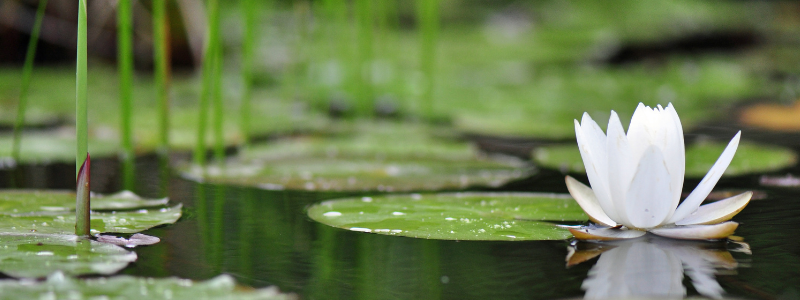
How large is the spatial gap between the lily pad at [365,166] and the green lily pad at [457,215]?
203 mm

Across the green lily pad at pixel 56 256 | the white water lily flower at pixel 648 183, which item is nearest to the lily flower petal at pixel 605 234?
the white water lily flower at pixel 648 183

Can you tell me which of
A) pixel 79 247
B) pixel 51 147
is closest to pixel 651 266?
pixel 79 247

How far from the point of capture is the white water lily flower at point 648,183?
107 centimetres

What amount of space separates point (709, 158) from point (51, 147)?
1896mm

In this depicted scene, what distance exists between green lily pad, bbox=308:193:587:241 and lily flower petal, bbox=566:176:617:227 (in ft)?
0.17

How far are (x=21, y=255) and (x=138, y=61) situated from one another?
11.5ft

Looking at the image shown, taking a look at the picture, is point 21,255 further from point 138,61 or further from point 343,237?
point 138,61

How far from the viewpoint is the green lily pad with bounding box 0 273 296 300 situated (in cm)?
83

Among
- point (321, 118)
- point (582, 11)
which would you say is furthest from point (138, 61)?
point (582, 11)

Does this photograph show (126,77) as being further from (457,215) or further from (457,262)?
(457,262)

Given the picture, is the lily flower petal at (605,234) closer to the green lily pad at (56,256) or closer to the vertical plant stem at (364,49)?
the green lily pad at (56,256)

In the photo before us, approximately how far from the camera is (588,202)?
1195 millimetres

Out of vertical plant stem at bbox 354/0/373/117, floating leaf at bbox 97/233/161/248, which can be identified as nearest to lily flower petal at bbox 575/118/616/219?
floating leaf at bbox 97/233/161/248

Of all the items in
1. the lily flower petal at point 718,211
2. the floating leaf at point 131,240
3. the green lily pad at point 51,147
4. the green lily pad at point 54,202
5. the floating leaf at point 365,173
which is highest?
the green lily pad at point 51,147
